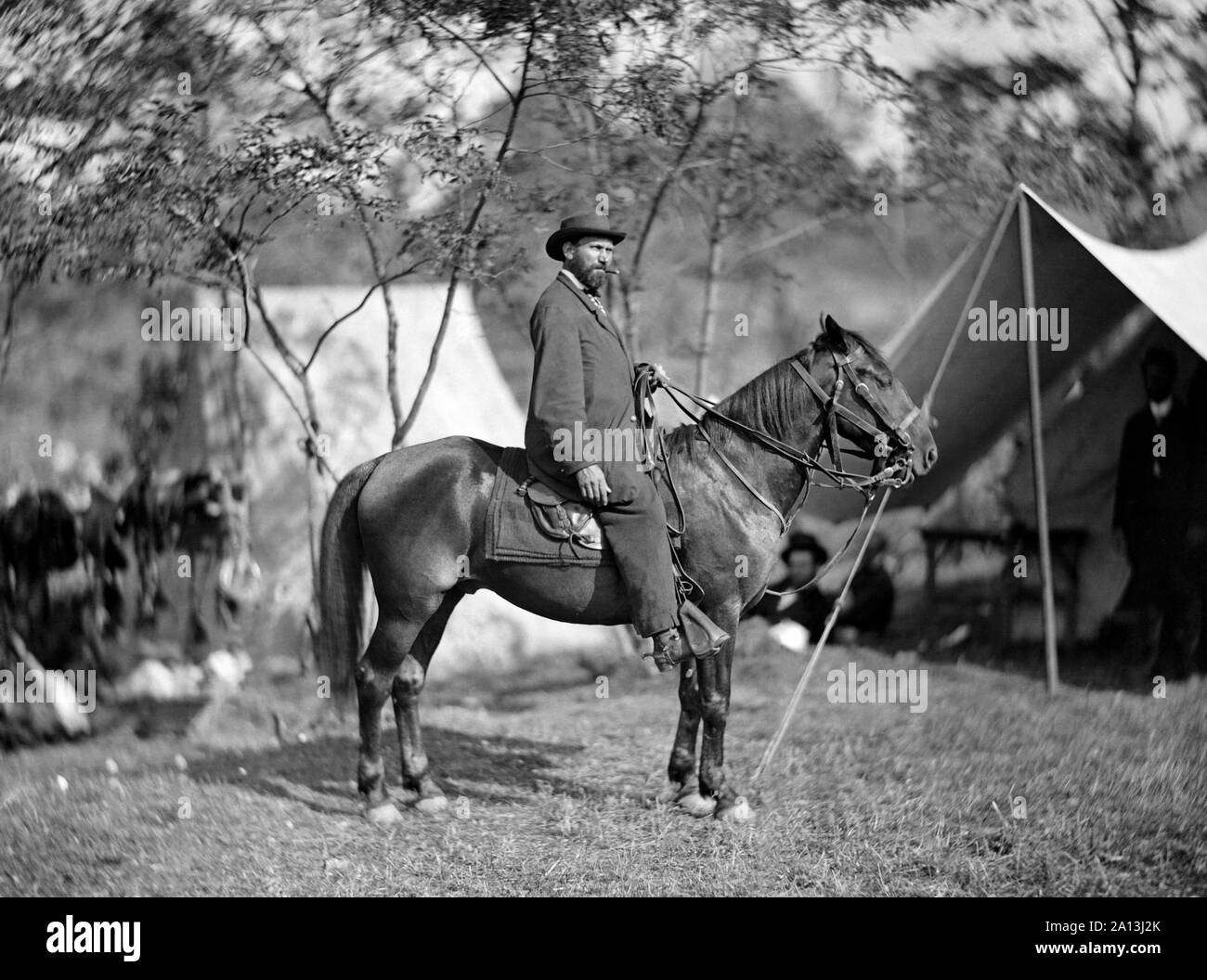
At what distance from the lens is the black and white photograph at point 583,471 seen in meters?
5.16

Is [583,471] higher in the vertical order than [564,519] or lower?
higher

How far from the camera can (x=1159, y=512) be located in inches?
316

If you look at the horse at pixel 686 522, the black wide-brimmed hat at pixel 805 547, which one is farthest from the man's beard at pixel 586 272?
the black wide-brimmed hat at pixel 805 547

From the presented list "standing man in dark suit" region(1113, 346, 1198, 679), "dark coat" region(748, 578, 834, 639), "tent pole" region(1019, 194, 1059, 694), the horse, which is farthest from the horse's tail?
"standing man in dark suit" region(1113, 346, 1198, 679)

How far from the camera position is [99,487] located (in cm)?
802

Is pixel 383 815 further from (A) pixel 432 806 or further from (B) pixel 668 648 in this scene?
(B) pixel 668 648

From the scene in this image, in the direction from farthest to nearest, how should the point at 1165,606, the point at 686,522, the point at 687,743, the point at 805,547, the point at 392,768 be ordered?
1. the point at 805,547
2. the point at 1165,606
3. the point at 392,768
4. the point at 687,743
5. the point at 686,522

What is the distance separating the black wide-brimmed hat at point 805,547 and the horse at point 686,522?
13.5ft

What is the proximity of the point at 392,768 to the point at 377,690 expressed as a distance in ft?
3.28

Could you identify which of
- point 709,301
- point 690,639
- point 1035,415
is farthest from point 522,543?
point 709,301

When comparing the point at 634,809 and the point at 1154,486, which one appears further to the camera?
the point at 1154,486

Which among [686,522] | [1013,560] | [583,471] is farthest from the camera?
[1013,560]

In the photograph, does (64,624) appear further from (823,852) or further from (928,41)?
(928,41)
